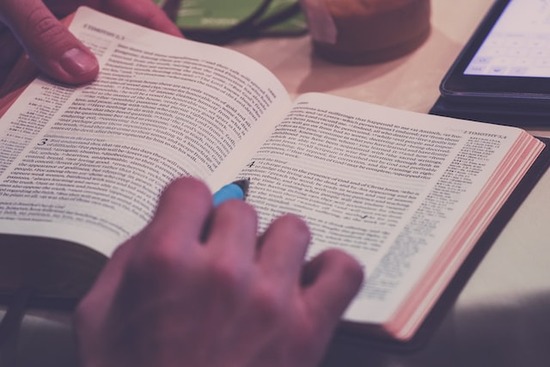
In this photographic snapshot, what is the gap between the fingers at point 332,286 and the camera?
402mm

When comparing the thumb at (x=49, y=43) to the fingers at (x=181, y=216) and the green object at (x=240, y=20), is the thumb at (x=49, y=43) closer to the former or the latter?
the green object at (x=240, y=20)

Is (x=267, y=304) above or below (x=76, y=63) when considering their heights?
above

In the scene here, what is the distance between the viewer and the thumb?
65 cm

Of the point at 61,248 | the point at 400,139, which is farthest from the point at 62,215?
the point at 400,139

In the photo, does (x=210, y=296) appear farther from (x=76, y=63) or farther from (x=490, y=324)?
(x=76, y=63)

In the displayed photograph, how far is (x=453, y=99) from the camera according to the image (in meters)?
0.60

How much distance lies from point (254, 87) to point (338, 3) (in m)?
0.12

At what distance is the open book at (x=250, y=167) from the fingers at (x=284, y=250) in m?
0.05

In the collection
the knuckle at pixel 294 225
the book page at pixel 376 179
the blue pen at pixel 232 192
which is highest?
the knuckle at pixel 294 225

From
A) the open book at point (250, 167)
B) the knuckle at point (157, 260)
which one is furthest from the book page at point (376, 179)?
the knuckle at point (157, 260)

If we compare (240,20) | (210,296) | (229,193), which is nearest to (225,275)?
(210,296)

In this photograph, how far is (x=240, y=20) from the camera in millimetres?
797

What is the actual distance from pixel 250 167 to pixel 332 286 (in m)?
0.17

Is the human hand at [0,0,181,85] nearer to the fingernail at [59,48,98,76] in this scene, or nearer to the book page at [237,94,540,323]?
the fingernail at [59,48,98,76]
